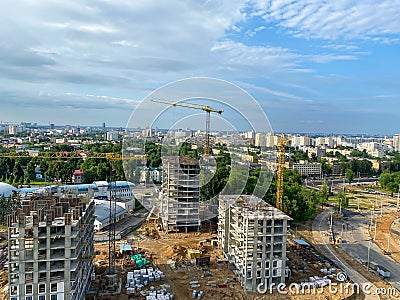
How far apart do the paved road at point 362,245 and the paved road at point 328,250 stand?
545mm

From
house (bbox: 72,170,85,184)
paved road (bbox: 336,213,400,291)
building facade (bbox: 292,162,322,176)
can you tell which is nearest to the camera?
paved road (bbox: 336,213,400,291)

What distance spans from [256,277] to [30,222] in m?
4.95

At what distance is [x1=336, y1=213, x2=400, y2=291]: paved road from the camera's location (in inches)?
381

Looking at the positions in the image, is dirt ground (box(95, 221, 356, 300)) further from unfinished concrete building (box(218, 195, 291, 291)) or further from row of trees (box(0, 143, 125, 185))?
row of trees (box(0, 143, 125, 185))

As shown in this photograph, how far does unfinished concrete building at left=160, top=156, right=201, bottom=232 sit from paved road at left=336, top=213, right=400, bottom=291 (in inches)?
204

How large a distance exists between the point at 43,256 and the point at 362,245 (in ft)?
33.4

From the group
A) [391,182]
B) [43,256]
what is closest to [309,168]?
[391,182]

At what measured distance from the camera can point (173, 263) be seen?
934 centimetres

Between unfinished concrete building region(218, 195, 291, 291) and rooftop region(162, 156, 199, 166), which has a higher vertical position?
rooftop region(162, 156, 199, 166)

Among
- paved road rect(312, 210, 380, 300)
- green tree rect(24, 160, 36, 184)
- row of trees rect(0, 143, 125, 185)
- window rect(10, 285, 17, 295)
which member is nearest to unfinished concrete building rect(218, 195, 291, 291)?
paved road rect(312, 210, 380, 300)

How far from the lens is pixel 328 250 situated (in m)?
11.0

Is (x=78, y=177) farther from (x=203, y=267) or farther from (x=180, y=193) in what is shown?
(x=203, y=267)

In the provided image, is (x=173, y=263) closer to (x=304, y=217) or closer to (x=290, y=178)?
(x=304, y=217)

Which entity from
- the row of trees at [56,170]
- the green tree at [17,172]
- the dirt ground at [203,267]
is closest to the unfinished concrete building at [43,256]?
the dirt ground at [203,267]
